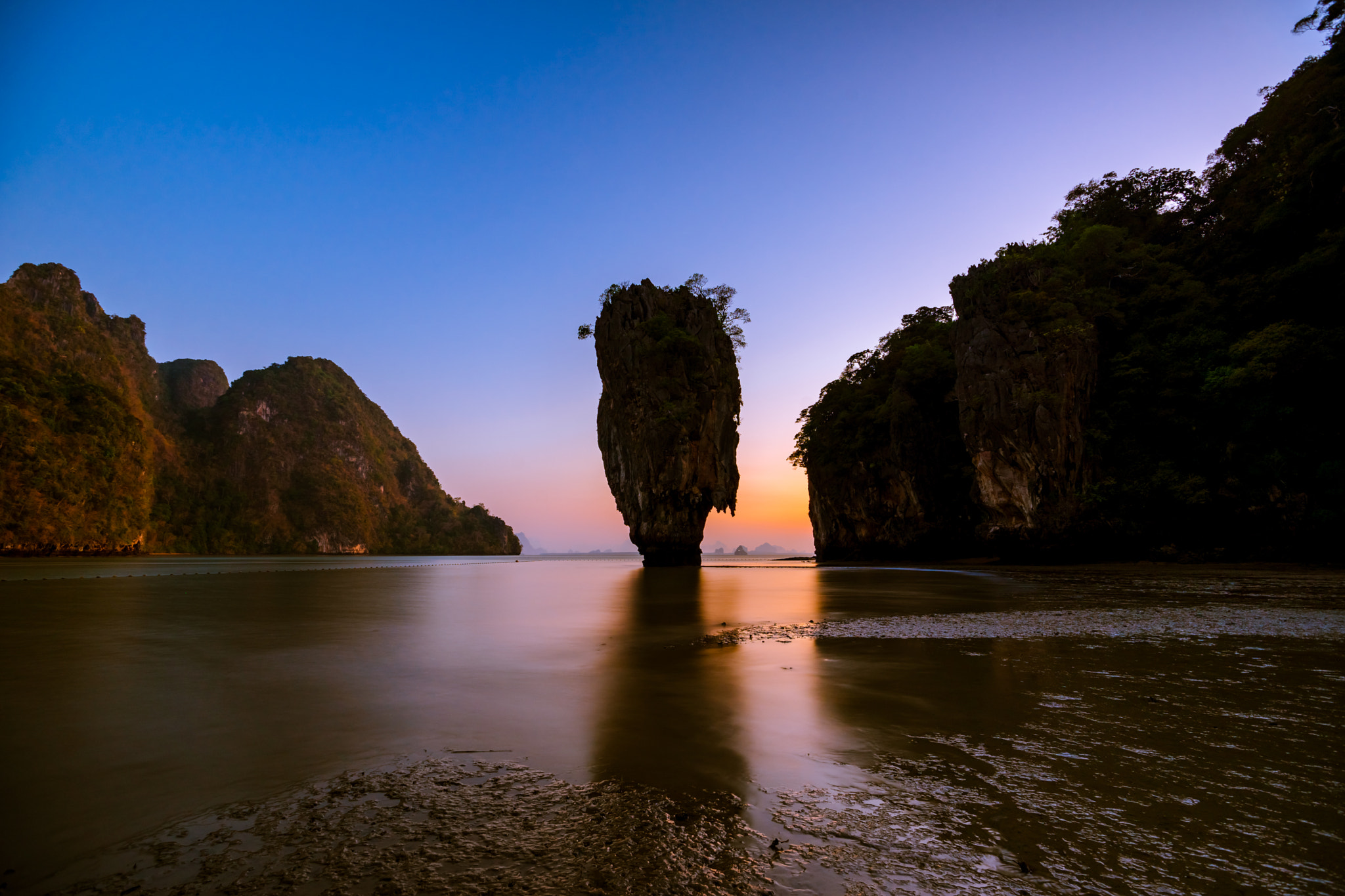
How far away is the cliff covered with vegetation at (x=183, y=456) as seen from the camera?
54.9 m

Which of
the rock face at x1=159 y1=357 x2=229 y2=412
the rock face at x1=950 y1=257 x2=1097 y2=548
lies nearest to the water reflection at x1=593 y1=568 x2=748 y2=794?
the rock face at x1=950 y1=257 x2=1097 y2=548

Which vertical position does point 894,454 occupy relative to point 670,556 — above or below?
above

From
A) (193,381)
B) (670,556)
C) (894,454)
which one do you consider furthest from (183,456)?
(894,454)

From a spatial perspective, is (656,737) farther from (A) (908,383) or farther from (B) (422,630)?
(A) (908,383)

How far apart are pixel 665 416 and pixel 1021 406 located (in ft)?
62.9

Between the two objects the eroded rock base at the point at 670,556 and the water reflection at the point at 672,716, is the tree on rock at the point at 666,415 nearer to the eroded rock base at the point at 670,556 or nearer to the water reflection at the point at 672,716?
the eroded rock base at the point at 670,556

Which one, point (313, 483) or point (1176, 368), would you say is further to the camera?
point (313, 483)

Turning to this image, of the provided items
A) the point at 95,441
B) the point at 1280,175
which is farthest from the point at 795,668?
the point at 95,441

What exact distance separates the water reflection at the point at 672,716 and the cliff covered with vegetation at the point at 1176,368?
25231 millimetres

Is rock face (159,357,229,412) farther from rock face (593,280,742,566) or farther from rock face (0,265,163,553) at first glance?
rock face (593,280,742,566)

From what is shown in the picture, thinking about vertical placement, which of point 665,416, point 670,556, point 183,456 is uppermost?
point 183,456

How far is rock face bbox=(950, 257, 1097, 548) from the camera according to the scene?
87.1ft

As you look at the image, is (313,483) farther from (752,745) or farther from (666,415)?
(752,745)

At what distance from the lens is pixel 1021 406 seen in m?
27.3
